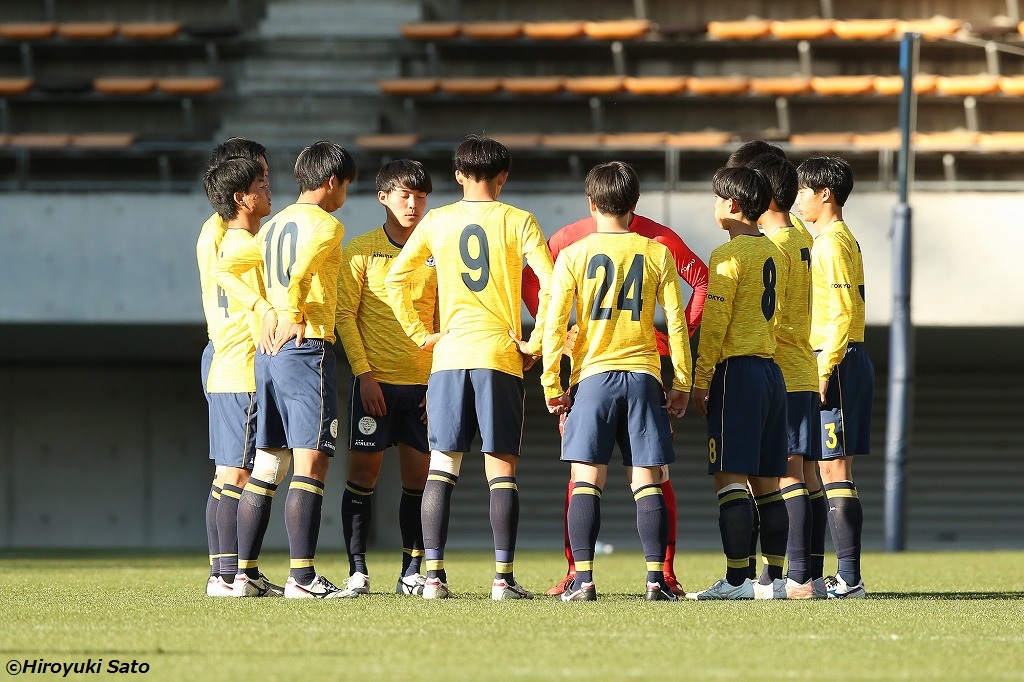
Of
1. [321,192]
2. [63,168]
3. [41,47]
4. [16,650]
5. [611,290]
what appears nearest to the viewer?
[16,650]

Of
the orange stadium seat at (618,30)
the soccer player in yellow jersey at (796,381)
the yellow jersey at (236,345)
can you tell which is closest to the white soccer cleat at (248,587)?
the yellow jersey at (236,345)

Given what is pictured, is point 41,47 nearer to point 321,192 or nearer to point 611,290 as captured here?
point 321,192

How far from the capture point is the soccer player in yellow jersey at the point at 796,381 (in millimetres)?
5250

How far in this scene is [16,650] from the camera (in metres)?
3.58

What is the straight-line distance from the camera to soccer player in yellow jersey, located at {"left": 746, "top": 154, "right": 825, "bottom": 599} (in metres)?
5.25

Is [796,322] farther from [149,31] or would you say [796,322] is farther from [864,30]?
[149,31]

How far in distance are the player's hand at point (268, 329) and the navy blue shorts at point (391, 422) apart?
56 cm

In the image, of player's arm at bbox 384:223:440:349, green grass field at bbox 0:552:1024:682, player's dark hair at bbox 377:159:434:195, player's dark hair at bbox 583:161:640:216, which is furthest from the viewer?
player's dark hair at bbox 377:159:434:195

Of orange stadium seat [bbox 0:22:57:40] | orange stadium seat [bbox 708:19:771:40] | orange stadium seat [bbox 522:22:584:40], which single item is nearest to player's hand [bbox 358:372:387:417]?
orange stadium seat [bbox 522:22:584:40]

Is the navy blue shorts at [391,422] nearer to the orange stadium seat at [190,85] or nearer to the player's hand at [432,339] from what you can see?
the player's hand at [432,339]

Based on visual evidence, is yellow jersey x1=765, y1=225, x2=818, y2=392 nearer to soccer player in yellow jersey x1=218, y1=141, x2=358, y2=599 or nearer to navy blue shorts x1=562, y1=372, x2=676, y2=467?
navy blue shorts x1=562, y1=372, x2=676, y2=467

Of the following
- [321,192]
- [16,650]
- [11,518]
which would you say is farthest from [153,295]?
[16,650]

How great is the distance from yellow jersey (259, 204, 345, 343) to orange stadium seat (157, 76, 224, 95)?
9263 mm

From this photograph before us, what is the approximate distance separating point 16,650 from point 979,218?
991 cm
